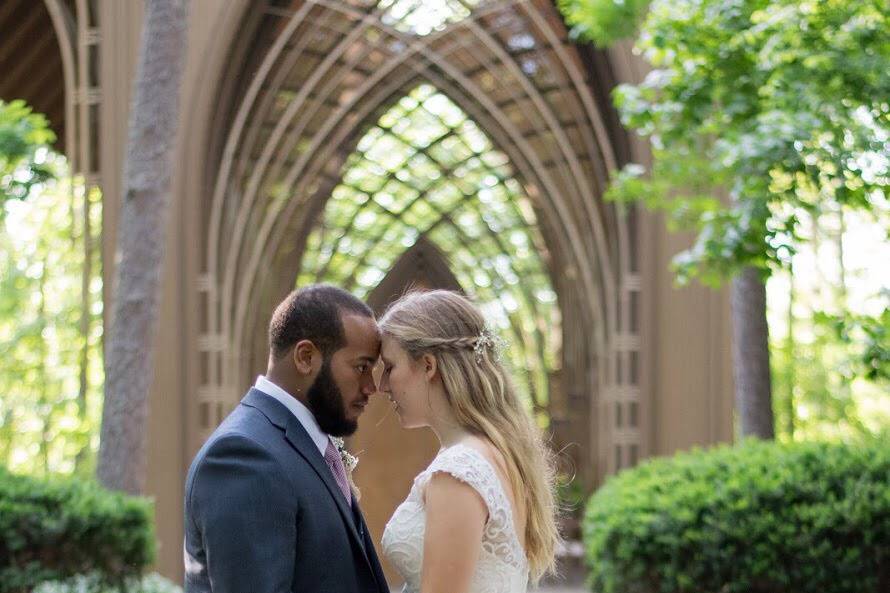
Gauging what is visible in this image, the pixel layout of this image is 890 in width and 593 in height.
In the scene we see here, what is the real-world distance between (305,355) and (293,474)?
30cm

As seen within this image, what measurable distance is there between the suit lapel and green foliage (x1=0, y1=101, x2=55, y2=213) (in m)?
5.48

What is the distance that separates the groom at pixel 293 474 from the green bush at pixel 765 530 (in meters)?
4.89

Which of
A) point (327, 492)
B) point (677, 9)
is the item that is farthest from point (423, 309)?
point (677, 9)

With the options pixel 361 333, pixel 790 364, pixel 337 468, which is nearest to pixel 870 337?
pixel 337 468

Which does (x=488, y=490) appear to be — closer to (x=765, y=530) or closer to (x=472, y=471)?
(x=472, y=471)

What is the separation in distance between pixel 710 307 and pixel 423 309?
8.83m

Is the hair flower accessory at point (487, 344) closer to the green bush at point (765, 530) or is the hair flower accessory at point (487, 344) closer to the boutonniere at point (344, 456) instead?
the boutonniere at point (344, 456)

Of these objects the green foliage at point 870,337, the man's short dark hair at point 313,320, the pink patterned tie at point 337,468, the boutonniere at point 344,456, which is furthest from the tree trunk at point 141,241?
the man's short dark hair at point 313,320

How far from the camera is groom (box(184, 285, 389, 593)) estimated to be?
290 centimetres

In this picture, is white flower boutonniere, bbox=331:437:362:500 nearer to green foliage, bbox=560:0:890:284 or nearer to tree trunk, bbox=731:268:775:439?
green foliage, bbox=560:0:890:284

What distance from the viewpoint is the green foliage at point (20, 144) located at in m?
8.15

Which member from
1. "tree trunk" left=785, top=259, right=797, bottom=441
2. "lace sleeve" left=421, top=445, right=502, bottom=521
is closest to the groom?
"lace sleeve" left=421, top=445, right=502, bottom=521

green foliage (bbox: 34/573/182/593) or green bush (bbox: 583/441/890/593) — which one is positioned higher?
green bush (bbox: 583/441/890/593)

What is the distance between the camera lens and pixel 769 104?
7598mm
